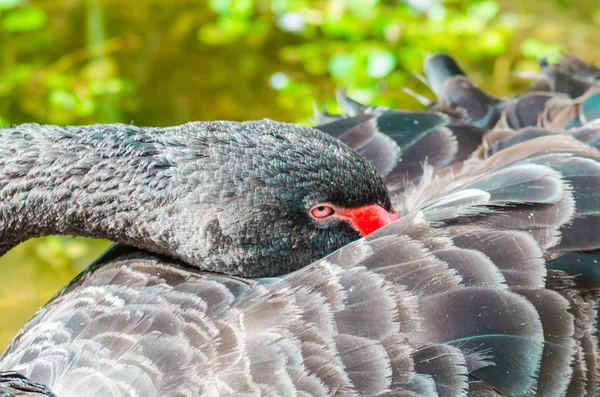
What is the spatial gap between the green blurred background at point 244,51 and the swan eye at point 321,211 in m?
2.59

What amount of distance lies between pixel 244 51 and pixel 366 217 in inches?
144

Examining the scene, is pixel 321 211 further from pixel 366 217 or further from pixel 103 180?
pixel 103 180

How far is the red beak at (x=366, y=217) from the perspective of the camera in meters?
2.47

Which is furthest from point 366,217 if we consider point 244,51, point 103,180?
point 244,51

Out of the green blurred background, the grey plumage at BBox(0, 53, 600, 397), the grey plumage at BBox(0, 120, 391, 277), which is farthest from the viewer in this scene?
the green blurred background

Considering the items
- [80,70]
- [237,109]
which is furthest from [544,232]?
[80,70]

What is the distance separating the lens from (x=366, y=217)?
2.48 m

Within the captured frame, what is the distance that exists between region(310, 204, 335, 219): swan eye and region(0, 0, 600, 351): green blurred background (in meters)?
2.59

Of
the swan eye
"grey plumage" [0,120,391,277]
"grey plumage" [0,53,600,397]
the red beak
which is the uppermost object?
"grey plumage" [0,120,391,277]

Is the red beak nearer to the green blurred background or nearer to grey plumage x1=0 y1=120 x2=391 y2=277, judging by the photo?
Answer: grey plumage x1=0 y1=120 x2=391 y2=277

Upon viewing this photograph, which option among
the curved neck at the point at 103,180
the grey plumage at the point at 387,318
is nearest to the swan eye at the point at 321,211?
the grey plumage at the point at 387,318

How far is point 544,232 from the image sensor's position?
2.27 metres

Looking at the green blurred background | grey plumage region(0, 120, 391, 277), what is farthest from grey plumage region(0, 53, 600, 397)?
the green blurred background

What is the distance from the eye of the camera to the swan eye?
2439mm
